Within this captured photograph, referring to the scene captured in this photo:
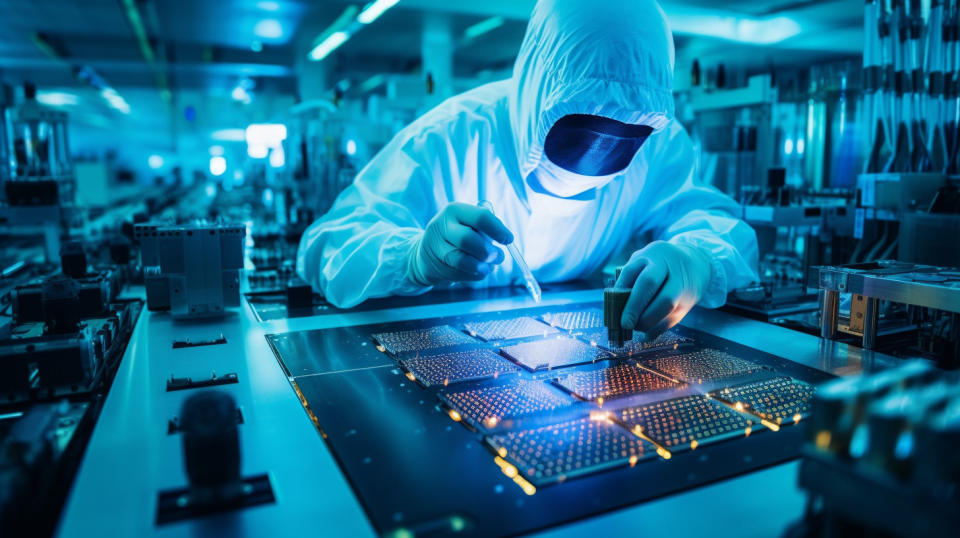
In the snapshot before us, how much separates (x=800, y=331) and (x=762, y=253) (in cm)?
111

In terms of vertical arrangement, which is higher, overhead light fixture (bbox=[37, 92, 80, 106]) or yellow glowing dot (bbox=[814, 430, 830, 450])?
overhead light fixture (bbox=[37, 92, 80, 106])

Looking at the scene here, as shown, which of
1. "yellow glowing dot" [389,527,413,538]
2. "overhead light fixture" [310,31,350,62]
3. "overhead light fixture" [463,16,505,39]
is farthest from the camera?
"overhead light fixture" [310,31,350,62]

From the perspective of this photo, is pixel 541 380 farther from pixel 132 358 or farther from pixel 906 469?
pixel 132 358

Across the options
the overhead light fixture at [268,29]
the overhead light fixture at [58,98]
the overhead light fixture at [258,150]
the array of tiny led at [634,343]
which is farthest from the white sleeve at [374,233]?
the overhead light fixture at [58,98]

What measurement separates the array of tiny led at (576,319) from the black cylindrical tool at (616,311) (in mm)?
138

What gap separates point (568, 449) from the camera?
0.83m

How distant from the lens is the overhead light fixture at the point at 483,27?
6.65 meters

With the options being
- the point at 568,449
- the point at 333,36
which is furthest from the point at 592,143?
the point at 333,36

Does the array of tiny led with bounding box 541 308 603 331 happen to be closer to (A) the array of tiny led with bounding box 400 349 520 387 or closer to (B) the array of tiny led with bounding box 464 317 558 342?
(B) the array of tiny led with bounding box 464 317 558 342

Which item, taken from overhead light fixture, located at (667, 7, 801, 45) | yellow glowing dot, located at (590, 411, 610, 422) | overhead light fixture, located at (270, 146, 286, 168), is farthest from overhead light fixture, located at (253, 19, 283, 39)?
yellow glowing dot, located at (590, 411, 610, 422)

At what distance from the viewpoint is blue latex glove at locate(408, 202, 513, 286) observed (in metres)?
1.42

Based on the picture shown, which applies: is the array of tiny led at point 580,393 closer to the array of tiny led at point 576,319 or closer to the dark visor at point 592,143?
the array of tiny led at point 576,319

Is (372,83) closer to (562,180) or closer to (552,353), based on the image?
(562,180)

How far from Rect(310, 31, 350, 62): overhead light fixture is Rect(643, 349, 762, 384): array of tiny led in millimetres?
6724
